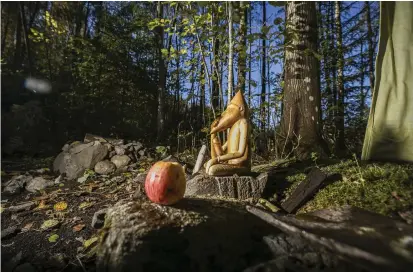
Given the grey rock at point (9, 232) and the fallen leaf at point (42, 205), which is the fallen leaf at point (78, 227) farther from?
the fallen leaf at point (42, 205)

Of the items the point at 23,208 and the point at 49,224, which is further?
the point at 23,208

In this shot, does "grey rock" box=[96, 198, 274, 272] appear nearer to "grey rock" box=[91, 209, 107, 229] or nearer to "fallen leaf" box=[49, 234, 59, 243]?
"grey rock" box=[91, 209, 107, 229]

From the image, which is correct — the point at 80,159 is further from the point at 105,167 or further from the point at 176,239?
the point at 176,239

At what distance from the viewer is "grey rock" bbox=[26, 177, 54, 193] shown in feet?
13.7

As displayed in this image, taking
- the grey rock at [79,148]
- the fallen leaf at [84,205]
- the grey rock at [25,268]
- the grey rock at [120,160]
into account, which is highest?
the grey rock at [79,148]

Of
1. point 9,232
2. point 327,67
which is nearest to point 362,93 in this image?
point 327,67

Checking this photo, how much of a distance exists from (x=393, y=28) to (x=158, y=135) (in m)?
6.40

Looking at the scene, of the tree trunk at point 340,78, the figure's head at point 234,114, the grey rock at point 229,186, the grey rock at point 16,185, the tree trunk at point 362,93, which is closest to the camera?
the grey rock at point 229,186

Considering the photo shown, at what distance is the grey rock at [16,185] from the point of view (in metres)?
4.14

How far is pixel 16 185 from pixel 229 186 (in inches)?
155

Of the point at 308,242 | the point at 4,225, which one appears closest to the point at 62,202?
the point at 4,225

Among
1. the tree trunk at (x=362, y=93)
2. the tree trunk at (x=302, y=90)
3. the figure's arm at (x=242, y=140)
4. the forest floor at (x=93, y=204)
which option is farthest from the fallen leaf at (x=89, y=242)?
the tree trunk at (x=362, y=93)

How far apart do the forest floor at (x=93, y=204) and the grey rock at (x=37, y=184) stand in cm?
72

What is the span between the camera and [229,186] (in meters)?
2.01
